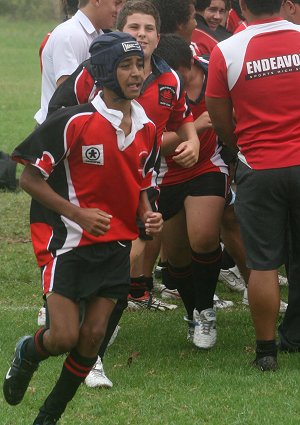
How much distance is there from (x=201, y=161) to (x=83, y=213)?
7.11 ft

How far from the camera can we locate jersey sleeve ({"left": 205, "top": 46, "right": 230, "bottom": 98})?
268 inches

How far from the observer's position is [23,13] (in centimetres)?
4669

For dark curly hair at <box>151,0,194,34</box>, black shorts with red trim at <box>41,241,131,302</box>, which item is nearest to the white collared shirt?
dark curly hair at <box>151,0,194,34</box>

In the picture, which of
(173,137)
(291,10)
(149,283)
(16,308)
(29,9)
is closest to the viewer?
(173,137)

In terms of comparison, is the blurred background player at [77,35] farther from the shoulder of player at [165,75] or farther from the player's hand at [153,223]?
the player's hand at [153,223]

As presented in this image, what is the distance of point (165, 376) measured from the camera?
6793mm

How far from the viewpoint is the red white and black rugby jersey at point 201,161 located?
25.5ft

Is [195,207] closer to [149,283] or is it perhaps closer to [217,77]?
[217,77]

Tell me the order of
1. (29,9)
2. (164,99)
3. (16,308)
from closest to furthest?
(164,99) → (16,308) → (29,9)

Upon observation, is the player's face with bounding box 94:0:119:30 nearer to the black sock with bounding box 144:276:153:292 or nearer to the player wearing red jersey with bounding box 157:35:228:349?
the player wearing red jersey with bounding box 157:35:228:349

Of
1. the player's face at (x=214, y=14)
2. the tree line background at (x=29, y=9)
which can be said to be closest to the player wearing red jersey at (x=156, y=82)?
the player's face at (x=214, y=14)

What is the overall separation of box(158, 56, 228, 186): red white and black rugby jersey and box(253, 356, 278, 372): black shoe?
1.46 meters

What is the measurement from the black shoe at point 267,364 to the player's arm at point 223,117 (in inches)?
52.1

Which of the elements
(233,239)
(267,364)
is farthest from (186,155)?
(233,239)
